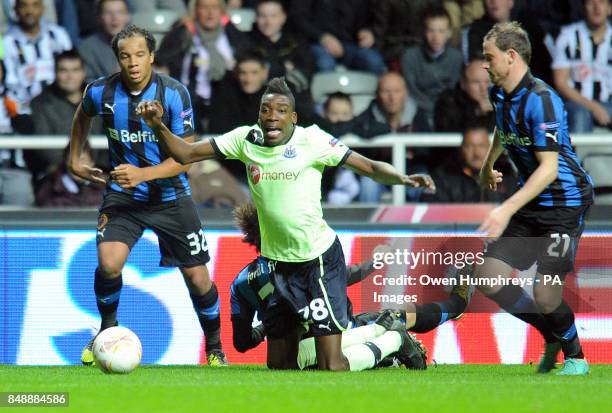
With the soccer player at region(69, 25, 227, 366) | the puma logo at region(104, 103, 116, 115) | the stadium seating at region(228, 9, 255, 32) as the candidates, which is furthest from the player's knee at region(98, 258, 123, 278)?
the stadium seating at region(228, 9, 255, 32)

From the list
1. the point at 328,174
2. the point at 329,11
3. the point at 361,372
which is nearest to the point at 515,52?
the point at 361,372

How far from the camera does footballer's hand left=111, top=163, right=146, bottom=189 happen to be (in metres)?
7.62

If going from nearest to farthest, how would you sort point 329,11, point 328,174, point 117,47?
point 117,47 → point 328,174 → point 329,11

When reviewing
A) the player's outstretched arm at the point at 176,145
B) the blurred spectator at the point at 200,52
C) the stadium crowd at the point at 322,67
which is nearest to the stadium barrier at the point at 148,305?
the player's outstretched arm at the point at 176,145

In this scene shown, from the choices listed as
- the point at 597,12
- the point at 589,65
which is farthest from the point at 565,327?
the point at 597,12

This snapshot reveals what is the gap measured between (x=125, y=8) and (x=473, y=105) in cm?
350

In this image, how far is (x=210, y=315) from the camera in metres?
8.56

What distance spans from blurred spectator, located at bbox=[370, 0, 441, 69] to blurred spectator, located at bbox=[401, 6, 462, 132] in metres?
0.38

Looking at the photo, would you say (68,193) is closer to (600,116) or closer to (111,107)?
(111,107)

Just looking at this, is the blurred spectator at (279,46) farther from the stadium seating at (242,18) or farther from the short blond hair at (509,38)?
the short blond hair at (509,38)

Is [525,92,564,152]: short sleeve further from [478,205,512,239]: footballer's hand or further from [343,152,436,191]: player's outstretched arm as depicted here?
[478,205,512,239]: footballer's hand

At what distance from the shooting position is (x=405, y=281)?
8.90 meters

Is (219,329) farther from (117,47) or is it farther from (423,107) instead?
(423,107)

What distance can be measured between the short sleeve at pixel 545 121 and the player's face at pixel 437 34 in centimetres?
517
